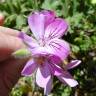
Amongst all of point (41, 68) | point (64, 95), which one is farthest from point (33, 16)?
point (64, 95)

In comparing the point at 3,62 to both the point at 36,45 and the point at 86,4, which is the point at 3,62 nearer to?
the point at 36,45

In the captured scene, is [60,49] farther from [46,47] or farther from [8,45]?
[8,45]

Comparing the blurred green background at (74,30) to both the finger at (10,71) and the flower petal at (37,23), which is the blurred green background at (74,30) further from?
the flower petal at (37,23)

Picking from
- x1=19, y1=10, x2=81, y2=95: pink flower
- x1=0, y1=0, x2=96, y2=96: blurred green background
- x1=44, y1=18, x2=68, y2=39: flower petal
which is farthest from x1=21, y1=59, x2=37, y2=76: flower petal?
x1=0, y1=0, x2=96, y2=96: blurred green background

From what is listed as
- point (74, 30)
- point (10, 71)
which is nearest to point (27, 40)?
point (10, 71)

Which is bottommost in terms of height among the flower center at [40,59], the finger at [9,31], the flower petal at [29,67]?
the flower petal at [29,67]

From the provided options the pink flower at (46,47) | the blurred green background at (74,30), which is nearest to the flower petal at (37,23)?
the pink flower at (46,47)
